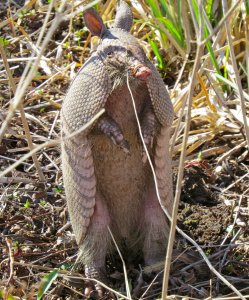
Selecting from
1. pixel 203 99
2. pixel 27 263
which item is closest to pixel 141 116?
pixel 27 263

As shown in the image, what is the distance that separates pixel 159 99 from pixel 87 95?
0.34m

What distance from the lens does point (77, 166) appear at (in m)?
3.26

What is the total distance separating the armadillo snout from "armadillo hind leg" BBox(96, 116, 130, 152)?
25 centimetres

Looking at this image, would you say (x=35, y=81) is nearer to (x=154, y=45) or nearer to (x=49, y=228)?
(x=154, y=45)

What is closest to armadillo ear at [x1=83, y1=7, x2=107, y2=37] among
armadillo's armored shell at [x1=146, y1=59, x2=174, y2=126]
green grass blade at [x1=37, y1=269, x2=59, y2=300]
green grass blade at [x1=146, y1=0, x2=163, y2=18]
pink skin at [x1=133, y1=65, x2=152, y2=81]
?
armadillo's armored shell at [x1=146, y1=59, x2=174, y2=126]

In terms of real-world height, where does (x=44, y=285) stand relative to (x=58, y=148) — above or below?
below

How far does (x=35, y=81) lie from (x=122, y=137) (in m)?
2.29

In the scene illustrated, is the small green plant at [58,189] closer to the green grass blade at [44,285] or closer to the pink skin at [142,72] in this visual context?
the green grass blade at [44,285]

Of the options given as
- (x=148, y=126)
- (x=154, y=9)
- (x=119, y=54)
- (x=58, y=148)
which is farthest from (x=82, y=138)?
(x=154, y=9)

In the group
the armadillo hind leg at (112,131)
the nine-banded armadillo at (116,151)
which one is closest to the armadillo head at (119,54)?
the nine-banded armadillo at (116,151)

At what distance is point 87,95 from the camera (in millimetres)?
3131

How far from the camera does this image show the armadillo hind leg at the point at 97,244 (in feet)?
11.3

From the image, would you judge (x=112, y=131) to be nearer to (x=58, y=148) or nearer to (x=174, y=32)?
(x=58, y=148)

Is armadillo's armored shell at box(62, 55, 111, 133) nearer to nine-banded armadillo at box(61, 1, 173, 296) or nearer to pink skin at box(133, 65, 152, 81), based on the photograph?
nine-banded armadillo at box(61, 1, 173, 296)
